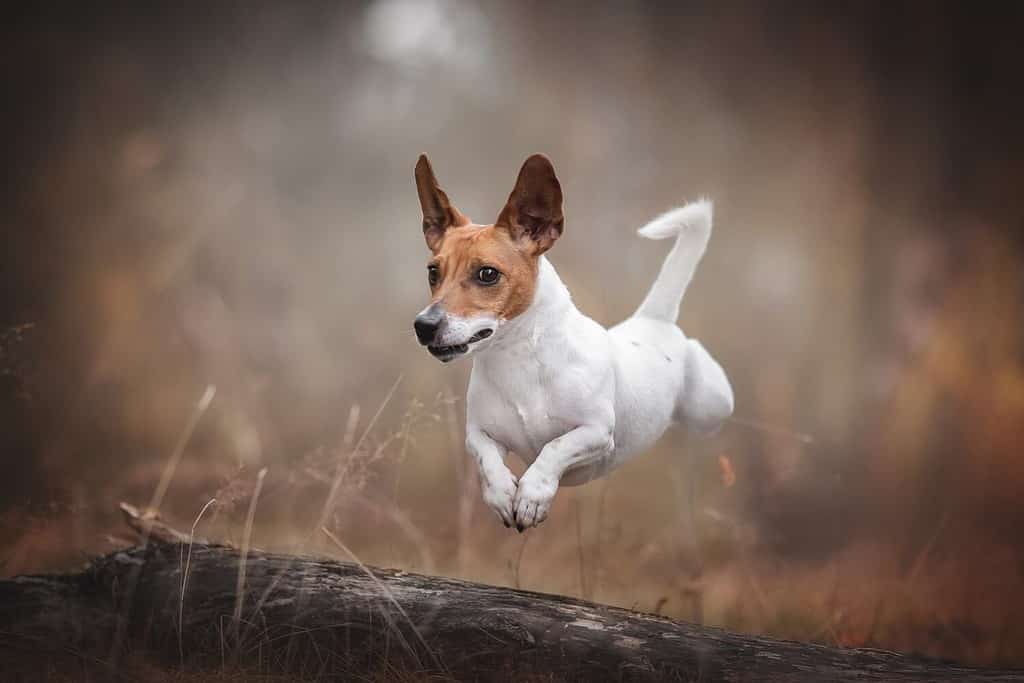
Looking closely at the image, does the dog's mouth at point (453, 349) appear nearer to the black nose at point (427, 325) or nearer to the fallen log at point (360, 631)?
the black nose at point (427, 325)

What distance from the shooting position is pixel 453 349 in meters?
2.75

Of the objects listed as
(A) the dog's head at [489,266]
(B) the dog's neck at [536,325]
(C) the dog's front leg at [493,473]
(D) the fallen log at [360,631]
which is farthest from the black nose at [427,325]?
(D) the fallen log at [360,631]

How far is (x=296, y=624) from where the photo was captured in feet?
10.4

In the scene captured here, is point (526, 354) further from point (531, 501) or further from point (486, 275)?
point (531, 501)

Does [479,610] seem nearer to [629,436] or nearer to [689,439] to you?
[629,436]

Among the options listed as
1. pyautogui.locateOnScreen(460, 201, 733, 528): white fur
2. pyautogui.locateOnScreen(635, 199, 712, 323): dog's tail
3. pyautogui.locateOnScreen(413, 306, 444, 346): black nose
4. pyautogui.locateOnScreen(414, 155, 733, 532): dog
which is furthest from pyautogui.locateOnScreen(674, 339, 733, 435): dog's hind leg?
pyautogui.locateOnScreen(413, 306, 444, 346): black nose

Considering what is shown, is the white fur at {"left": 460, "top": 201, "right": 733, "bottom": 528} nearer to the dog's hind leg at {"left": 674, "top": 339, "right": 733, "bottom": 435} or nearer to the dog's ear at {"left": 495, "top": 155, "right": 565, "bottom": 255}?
the dog's ear at {"left": 495, "top": 155, "right": 565, "bottom": 255}

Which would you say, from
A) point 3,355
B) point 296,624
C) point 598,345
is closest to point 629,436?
point 598,345

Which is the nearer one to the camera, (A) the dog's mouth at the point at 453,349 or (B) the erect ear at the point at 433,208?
(A) the dog's mouth at the point at 453,349

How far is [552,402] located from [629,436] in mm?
517

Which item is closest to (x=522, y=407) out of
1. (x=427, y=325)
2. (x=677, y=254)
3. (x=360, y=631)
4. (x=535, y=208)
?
(x=427, y=325)

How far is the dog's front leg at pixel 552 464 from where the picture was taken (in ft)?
8.84

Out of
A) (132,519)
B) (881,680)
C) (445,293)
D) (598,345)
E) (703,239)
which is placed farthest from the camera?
(703,239)

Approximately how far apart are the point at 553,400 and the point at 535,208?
671 mm
